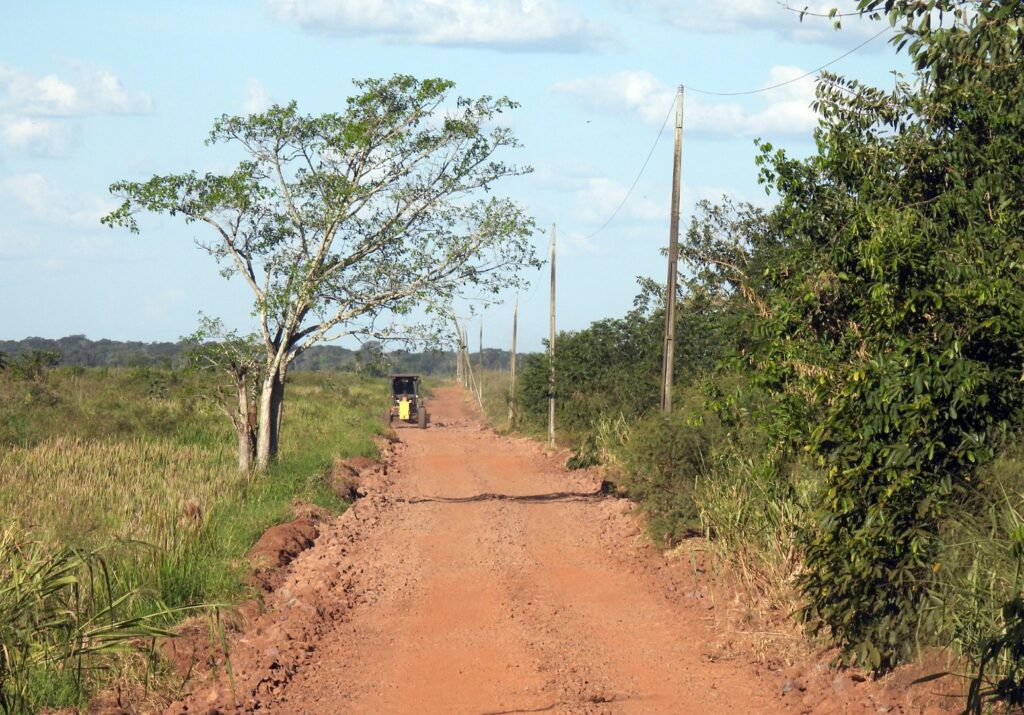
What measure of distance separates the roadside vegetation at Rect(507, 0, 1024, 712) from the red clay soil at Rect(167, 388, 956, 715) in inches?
30.5

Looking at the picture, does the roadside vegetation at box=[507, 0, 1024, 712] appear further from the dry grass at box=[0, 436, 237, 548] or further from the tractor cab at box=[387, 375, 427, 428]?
the tractor cab at box=[387, 375, 427, 428]

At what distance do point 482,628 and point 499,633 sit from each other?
297 millimetres

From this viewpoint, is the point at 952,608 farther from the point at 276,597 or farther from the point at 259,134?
the point at 259,134

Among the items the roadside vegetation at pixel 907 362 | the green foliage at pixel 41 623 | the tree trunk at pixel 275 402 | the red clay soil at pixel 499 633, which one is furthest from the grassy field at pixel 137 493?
the roadside vegetation at pixel 907 362

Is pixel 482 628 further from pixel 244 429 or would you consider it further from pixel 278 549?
pixel 244 429

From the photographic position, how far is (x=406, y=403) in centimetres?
4572

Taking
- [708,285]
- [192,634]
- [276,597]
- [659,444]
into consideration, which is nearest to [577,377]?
[708,285]

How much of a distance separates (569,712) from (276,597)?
15.9ft

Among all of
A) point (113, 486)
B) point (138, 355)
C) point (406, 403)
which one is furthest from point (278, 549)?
point (138, 355)

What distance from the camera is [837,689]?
27.4 ft

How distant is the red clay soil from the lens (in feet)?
27.1

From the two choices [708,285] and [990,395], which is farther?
[708,285]

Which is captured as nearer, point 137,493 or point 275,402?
point 137,493

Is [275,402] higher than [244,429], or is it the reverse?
[275,402]
